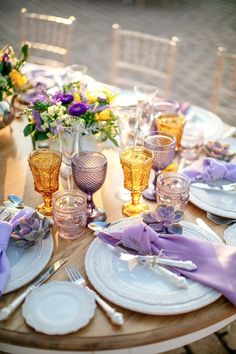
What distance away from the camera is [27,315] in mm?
1109

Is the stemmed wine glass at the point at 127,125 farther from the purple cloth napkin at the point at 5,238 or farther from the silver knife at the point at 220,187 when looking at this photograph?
the purple cloth napkin at the point at 5,238

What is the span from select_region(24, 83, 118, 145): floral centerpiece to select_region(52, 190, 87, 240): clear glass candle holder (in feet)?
0.69

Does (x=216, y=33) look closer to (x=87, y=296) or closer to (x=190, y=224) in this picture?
(x=190, y=224)

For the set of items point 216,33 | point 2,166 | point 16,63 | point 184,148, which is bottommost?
point 216,33

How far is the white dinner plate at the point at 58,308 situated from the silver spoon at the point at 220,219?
1.65 ft

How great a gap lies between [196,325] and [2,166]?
0.95 meters

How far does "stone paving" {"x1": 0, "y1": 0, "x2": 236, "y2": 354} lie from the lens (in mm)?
4777

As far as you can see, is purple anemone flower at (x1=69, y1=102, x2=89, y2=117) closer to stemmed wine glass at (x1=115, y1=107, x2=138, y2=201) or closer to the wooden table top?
stemmed wine glass at (x1=115, y1=107, x2=138, y2=201)

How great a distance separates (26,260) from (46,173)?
279 mm

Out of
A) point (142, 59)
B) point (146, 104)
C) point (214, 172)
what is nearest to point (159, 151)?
point (214, 172)

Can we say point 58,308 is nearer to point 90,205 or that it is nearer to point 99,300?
point 99,300

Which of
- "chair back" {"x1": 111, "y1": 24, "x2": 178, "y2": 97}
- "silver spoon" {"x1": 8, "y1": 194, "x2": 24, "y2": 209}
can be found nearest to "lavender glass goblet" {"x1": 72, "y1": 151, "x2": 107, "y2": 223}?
"silver spoon" {"x1": 8, "y1": 194, "x2": 24, "y2": 209}

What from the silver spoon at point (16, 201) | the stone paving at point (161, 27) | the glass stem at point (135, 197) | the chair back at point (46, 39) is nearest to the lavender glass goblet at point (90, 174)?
the glass stem at point (135, 197)

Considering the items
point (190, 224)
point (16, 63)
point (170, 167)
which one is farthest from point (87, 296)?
point (16, 63)
